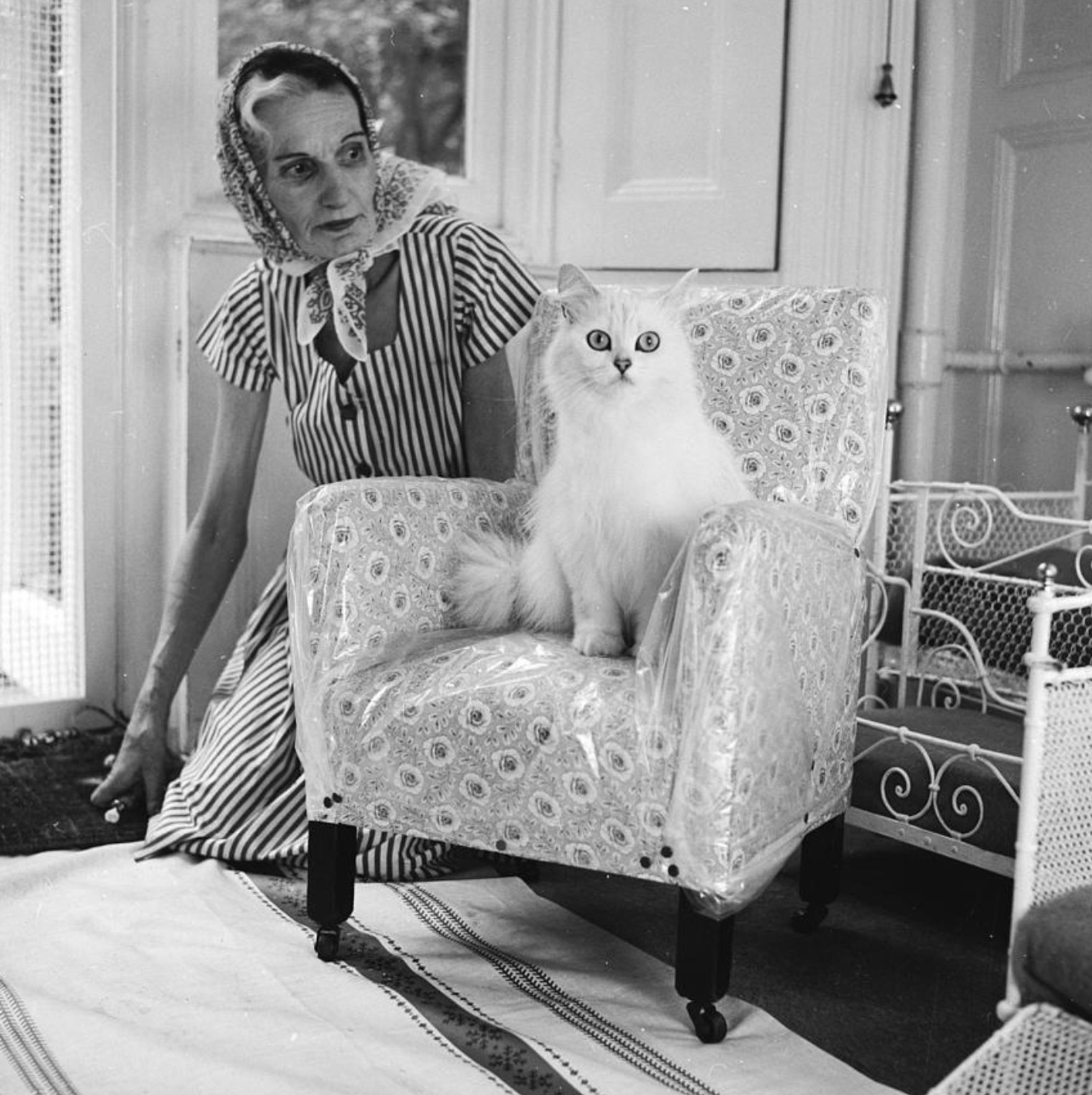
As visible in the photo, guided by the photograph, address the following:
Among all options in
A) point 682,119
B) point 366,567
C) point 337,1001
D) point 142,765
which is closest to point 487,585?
point 366,567

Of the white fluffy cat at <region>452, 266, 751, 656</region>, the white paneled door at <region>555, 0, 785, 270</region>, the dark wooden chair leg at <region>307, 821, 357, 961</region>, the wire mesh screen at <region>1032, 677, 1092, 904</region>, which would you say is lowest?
the dark wooden chair leg at <region>307, 821, 357, 961</region>

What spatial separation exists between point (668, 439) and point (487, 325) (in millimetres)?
682

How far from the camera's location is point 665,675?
4.74 ft

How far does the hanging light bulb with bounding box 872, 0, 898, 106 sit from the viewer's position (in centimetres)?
265

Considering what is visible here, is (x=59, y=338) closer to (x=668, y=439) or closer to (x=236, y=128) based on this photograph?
(x=236, y=128)

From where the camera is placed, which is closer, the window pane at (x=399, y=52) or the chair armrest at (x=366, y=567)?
the chair armrest at (x=366, y=567)

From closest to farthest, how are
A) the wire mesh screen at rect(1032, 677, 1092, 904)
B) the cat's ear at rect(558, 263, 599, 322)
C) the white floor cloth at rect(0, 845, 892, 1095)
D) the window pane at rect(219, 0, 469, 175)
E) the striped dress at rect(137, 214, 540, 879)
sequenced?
the wire mesh screen at rect(1032, 677, 1092, 904) < the white floor cloth at rect(0, 845, 892, 1095) < the cat's ear at rect(558, 263, 599, 322) < the striped dress at rect(137, 214, 540, 879) < the window pane at rect(219, 0, 469, 175)

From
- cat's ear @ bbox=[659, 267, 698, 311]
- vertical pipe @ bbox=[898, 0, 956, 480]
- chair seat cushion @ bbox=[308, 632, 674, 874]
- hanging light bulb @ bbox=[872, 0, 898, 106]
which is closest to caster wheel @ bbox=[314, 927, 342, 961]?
chair seat cushion @ bbox=[308, 632, 674, 874]

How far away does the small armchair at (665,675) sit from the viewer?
142 cm

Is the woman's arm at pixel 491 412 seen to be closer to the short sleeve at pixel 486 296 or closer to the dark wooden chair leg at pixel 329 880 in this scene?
the short sleeve at pixel 486 296

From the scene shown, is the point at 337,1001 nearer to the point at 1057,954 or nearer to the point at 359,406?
the point at 1057,954

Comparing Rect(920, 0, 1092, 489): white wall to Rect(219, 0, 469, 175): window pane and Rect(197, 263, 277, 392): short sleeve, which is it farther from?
Rect(197, 263, 277, 392): short sleeve

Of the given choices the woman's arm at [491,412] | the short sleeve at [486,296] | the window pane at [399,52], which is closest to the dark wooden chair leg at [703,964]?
the woman's arm at [491,412]

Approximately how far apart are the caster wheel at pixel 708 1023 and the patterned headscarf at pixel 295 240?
1.15 m
